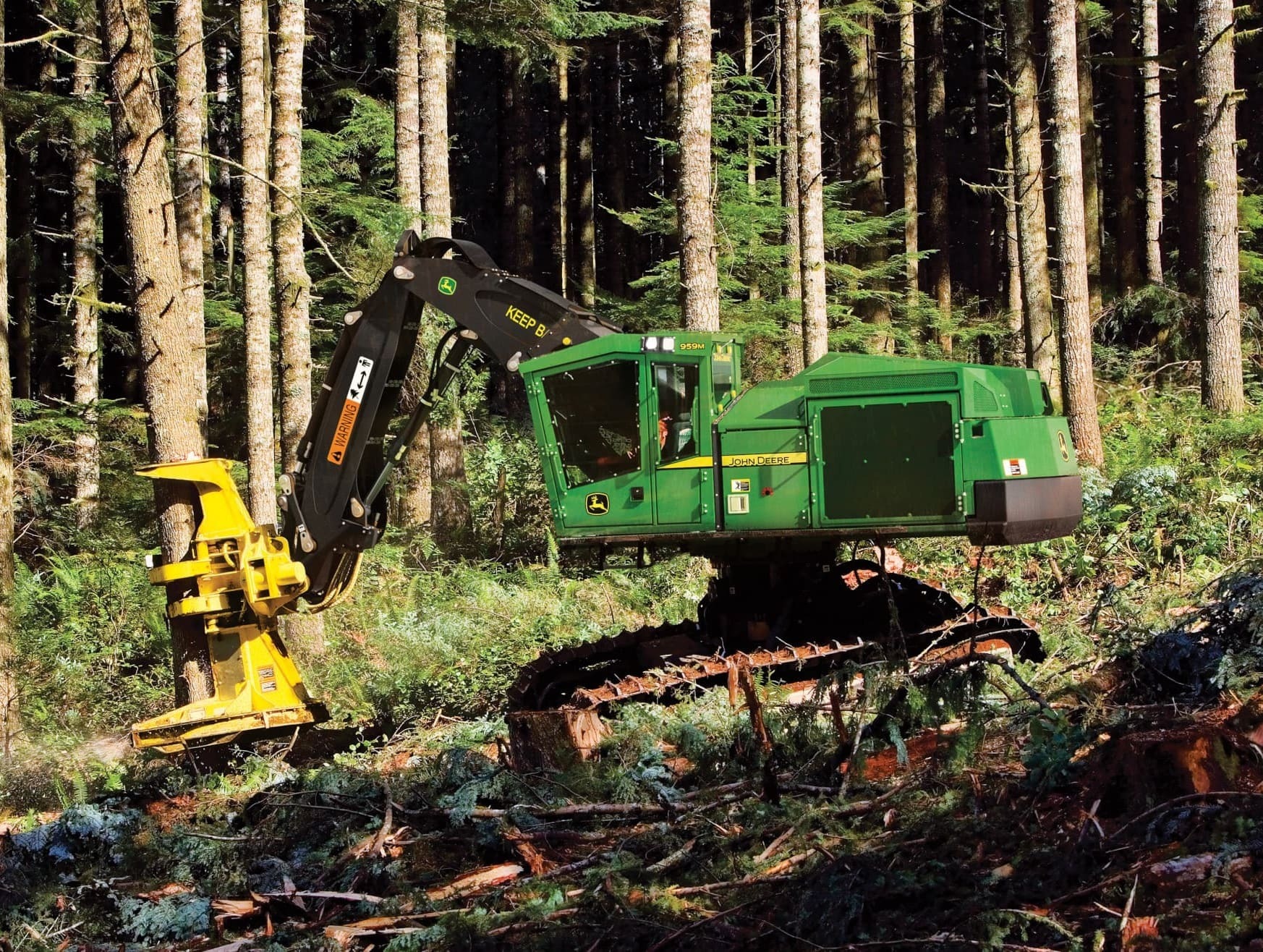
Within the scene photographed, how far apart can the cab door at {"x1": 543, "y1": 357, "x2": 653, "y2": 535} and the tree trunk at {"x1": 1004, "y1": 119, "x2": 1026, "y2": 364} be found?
16.1m

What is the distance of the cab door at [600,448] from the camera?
372 inches

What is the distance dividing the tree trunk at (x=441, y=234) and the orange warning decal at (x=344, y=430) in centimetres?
673

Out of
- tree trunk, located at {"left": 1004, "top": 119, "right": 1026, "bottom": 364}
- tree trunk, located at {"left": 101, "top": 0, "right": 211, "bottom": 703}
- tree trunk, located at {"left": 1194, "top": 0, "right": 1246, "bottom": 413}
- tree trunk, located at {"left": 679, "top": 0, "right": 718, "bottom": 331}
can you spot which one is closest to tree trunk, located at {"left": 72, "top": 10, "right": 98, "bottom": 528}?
tree trunk, located at {"left": 101, "top": 0, "right": 211, "bottom": 703}

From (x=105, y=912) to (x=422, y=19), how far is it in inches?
465

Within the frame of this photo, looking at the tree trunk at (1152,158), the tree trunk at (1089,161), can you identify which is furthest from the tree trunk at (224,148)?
the tree trunk at (1152,158)

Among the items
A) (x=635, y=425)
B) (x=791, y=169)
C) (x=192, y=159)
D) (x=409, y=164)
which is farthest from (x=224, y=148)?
(x=635, y=425)

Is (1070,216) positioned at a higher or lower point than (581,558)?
higher

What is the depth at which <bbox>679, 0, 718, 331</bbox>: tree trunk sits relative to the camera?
42.8 ft

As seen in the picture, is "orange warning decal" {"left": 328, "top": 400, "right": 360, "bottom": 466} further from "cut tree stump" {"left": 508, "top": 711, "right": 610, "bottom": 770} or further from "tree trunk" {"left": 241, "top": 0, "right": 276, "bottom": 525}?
"tree trunk" {"left": 241, "top": 0, "right": 276, "bottom": 525}

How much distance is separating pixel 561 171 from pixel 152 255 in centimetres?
2582

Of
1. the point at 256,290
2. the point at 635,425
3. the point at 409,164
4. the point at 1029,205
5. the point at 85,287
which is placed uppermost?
the point at 409,164

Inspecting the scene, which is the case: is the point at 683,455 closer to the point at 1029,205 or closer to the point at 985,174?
the point at 1029,205

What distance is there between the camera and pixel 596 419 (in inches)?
379

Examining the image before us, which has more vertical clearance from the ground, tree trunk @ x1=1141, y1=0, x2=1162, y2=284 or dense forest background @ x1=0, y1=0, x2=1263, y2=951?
tree trunk @ x1=1141, y1=0, x2=1162, y2=284
